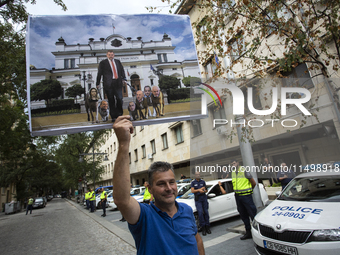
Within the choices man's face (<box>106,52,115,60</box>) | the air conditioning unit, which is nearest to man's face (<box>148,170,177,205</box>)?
man's face (<box>106,52,115,60</box>)

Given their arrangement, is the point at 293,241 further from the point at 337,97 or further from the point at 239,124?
the point at 337,97

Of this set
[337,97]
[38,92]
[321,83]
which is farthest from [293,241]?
[38,92]

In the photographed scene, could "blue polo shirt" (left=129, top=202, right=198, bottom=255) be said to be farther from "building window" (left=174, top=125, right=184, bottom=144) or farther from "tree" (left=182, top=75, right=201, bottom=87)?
"building window" (left=174, top=125, right=184, bottom=144)

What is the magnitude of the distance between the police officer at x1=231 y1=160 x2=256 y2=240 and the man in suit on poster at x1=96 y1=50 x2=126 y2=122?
370cm

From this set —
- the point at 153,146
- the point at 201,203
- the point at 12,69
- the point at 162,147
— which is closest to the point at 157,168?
the point at 201,203

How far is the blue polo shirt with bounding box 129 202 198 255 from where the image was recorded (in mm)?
1766

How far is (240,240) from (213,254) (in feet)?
3.68

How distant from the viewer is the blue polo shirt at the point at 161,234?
1.77 meters

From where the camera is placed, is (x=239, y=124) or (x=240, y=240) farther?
(x=240, y=240)

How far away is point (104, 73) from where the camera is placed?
11.0ft

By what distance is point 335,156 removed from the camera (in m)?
4.87

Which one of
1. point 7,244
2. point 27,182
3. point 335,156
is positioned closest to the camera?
point 335,156

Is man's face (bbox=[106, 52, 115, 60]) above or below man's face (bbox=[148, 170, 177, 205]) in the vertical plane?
above

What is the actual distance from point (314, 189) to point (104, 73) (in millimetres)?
4509
